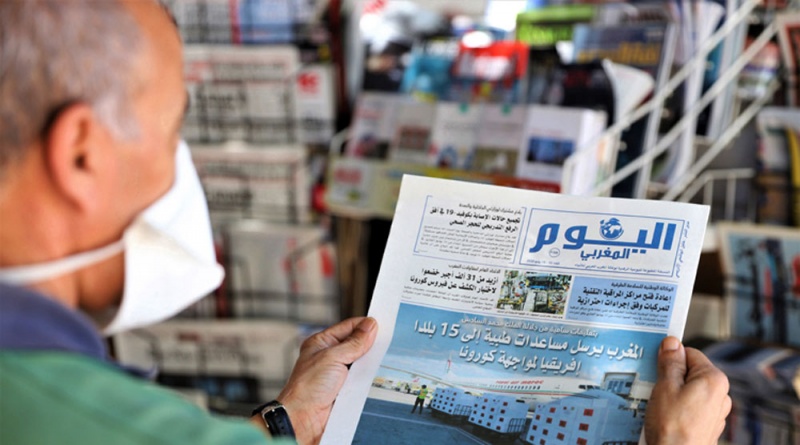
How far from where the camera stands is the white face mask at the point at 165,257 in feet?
2.17

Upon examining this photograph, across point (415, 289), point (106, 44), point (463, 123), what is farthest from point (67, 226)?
point (463, 123)

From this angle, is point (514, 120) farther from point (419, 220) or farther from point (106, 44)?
point (106, 44)

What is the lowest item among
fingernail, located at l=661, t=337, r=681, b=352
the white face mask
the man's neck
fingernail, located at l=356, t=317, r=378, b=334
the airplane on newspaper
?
the airplane on newspaper

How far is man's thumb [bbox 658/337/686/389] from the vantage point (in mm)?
814

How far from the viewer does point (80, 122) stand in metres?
0.56

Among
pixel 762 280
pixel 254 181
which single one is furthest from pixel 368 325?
pixel 254 181

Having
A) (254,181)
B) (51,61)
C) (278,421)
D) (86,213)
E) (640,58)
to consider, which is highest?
(51,61)


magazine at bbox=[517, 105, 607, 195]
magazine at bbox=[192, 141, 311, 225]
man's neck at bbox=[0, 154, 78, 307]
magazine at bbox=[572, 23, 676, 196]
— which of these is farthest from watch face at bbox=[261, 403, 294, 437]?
magazine at bbox=[192, 141, 311, 225]

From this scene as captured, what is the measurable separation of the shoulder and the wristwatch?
0.41 meters

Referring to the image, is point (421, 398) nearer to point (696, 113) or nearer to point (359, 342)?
point (359, 342)

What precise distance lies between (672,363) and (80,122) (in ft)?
1.99

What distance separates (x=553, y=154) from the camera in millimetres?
1670

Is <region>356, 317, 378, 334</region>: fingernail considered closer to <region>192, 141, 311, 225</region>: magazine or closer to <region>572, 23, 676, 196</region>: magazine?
<region>572, 23, 676, 196</region>: magazine

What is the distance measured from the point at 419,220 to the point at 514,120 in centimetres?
88
